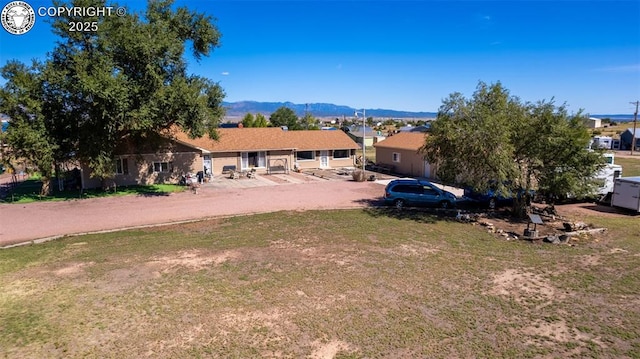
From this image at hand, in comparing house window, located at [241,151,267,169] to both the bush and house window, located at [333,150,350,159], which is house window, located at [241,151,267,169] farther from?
the bush

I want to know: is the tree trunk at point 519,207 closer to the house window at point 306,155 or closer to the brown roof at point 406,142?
the brown roof at point 406,142

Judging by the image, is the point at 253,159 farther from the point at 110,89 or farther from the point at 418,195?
the point at 418,195

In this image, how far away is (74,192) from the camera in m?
27.9

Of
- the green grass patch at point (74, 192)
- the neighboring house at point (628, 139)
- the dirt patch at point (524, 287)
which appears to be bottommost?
the dirt patch at point (524, 287)

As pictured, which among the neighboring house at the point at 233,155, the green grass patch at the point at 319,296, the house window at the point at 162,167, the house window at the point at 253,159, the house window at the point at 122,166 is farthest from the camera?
the house window at the point at 253,159

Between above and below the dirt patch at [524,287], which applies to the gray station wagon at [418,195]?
above

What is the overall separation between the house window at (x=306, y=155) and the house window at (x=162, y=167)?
1303 cm

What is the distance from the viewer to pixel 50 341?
8.51m

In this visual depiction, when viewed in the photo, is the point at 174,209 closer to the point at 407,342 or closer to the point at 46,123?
the point at 46,123

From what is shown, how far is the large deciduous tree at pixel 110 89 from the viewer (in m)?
23.3

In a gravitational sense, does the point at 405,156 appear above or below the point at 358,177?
above

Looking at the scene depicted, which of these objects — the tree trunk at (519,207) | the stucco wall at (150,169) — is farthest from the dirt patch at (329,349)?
the stucco wall at (150,169)

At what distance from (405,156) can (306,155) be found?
10.1 meters

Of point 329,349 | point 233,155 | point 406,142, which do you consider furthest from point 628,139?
point 329,349
